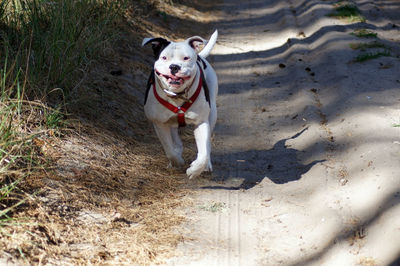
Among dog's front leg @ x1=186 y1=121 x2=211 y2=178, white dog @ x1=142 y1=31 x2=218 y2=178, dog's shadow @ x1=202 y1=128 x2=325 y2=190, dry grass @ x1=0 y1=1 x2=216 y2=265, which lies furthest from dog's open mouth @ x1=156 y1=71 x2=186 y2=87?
dog's shadow @ x1=202 y1=128 x2=325 y2=190

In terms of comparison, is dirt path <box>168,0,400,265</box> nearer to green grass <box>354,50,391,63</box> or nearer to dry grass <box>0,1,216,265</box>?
green grass <box>354,50,391,63</box>

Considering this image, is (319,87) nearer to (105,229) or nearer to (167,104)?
(167,104)

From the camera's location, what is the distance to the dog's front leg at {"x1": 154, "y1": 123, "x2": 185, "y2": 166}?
538 cm

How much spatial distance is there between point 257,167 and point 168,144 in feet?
3.96

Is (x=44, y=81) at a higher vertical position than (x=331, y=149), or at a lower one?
higher

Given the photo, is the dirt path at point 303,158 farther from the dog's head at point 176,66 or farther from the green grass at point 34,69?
the green grass at point 34,69

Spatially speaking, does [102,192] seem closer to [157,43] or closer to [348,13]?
[157,43]

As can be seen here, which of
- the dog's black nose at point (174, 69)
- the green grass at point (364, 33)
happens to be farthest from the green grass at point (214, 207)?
the green grass at point (364, 33)

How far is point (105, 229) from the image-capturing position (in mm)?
4434

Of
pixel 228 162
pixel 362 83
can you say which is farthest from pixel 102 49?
pixel 362 83

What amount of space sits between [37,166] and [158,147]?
200cm

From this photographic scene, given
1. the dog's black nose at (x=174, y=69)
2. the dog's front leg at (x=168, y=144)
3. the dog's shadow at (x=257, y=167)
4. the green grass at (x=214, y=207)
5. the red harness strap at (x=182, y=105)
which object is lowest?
the dog's shadow at (x=257, y=167)

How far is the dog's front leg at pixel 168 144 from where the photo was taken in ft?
17.6

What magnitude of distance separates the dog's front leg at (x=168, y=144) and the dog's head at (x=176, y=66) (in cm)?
60
